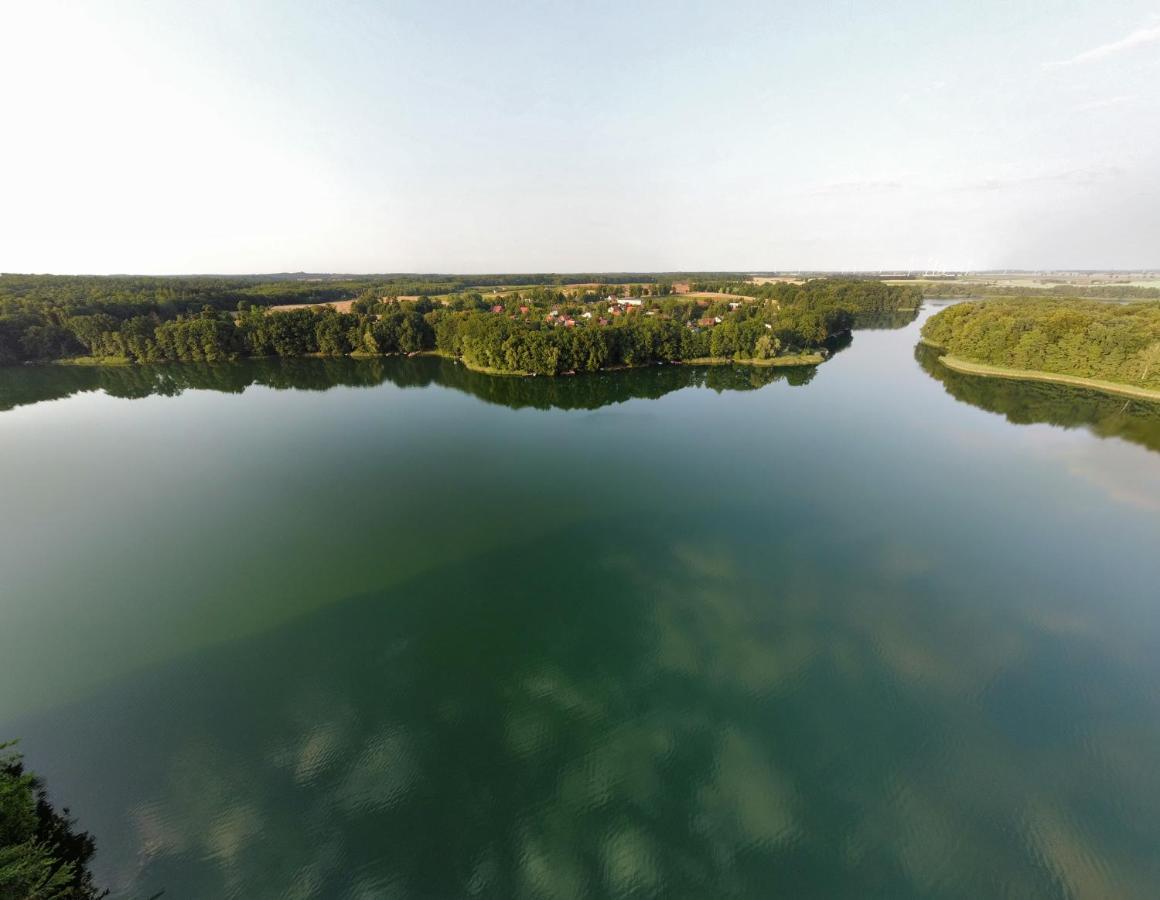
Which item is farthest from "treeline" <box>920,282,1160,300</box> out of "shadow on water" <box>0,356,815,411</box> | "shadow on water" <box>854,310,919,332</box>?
"shadow on water" <box>0,356,815,411</box>

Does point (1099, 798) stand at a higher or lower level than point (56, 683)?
lower

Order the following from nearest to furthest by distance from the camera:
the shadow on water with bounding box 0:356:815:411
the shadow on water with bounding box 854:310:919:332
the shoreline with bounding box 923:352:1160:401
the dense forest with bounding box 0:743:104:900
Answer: the dense forest with bounding box 0:743:104:900
the shoreline with bounding box 923:352:1160:401
the shadow on water with bounding box 0:356:815:411
the shadow on water with bounding box 854:310:919:332

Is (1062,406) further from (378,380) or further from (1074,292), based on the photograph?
(1074,292)

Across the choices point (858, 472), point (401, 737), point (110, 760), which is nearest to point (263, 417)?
point (110, 760)

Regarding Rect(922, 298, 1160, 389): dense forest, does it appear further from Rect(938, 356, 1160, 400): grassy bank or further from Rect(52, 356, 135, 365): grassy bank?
Rect(52, 356, 135, 365): grassy bank

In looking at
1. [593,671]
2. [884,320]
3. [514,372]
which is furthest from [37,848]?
[884,320]

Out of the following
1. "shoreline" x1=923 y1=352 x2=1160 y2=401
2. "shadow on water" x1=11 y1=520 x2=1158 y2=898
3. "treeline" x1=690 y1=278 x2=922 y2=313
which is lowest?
"shadow on water" x1=11 y1=520 x2=1158 y2=898

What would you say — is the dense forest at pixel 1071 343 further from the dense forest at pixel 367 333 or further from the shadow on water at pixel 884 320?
the shadow on water at pixel 884 320

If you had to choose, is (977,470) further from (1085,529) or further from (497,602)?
(497,602)
